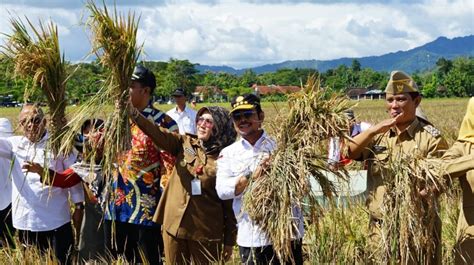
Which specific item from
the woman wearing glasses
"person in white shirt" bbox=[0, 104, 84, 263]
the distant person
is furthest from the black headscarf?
"person in white shirt" bbox=[0, 104, 84, 263]

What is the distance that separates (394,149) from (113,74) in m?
1.74

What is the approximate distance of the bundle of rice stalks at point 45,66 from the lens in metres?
4.33

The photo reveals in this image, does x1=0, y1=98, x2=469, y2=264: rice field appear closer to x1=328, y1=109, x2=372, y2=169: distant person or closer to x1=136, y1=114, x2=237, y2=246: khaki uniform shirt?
x1=328, y1=109, x2=372, y2=169: distant person

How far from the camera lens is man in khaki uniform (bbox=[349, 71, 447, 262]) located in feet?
13.1

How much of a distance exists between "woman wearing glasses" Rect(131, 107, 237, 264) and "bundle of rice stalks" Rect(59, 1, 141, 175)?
1.49 feet

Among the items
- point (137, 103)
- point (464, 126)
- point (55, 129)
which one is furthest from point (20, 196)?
point (464, 126)

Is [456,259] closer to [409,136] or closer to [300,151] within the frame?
[409,136]

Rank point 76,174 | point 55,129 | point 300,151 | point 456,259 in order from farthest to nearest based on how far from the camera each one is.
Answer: point 76,174, point 55,129, point 456,259, point 300,151

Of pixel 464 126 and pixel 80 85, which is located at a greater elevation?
pixel 80 85

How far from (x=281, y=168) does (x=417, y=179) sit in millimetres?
781

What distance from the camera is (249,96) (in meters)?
4.17

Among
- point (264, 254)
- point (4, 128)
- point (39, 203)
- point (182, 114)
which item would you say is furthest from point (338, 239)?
point (182, 114)

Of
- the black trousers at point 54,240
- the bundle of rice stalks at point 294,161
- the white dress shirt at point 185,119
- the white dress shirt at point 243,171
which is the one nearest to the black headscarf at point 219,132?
the white dress shirt at point 243,171

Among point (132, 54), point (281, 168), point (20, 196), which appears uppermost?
point (132, 54)
